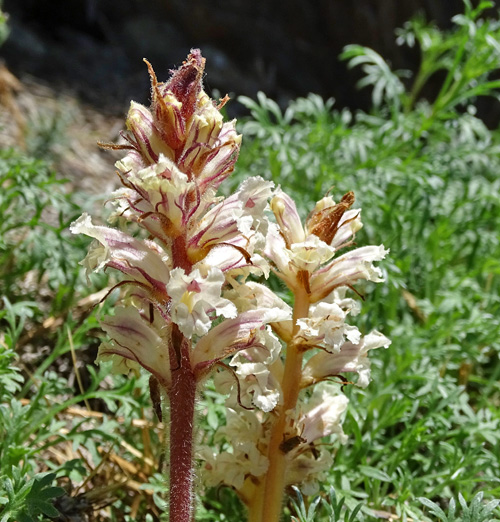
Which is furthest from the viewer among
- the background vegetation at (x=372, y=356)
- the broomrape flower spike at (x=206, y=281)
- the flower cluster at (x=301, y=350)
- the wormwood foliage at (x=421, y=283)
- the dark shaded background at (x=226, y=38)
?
the dark shaded background at (x=226, y=38)

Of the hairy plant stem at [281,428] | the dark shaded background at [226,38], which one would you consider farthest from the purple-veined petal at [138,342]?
the dark shaded background at [226,38]

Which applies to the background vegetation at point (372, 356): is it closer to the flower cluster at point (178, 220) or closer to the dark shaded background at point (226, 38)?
the flower cluster at point (178, 220)

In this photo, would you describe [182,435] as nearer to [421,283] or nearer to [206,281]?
[206,281]

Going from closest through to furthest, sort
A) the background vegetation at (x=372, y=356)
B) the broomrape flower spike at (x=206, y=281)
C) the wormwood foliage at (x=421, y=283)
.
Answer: the broomrape flower spike at (x=206, y=281) < the background vegetation at (x=372, y=356) < the wormwood foliage at (x=421, y=283)

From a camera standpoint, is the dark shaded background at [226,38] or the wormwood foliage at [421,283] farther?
the dark shaded background at [226,38]

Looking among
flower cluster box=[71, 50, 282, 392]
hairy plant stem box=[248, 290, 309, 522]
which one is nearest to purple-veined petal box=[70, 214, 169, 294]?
flower cluster box=[71, 50, 282, 392]

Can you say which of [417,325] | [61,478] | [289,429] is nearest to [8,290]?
[61,478]

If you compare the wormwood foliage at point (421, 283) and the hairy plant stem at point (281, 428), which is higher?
the wormwood foliage at point (421, 283)
